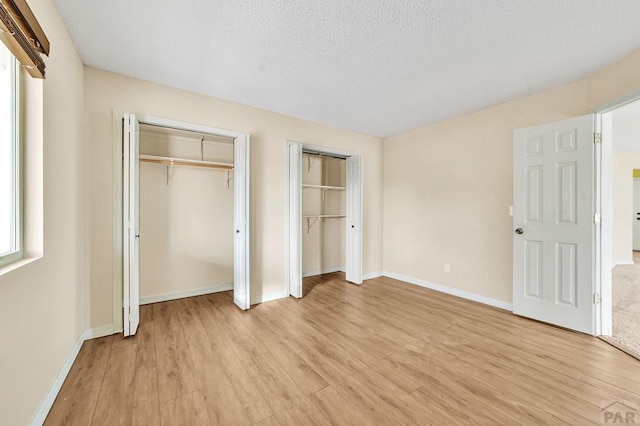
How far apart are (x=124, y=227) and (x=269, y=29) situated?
2.16 meters

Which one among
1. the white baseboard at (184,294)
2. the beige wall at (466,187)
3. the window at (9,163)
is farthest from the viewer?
the white baseboard at (184,294)

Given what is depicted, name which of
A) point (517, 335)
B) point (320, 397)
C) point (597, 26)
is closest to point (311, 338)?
point (320, 397)

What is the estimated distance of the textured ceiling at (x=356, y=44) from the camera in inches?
66.5

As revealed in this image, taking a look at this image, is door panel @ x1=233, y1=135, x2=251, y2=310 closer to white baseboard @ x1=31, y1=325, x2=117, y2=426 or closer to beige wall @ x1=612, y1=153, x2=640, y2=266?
white baseboard @ x1=31, y1=325, x2=117, y2=426

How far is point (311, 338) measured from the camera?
2400mm

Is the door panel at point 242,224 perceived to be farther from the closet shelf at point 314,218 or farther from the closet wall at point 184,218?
the closet shelf at point 314,218

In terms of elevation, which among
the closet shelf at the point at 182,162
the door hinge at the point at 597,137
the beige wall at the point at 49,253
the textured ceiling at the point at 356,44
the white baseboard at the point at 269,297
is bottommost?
the white baseboard at the point at 269,297

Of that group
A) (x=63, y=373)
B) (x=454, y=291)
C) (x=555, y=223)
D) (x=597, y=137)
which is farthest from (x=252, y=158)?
(x=597, y=137)

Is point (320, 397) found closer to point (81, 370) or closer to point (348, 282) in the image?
point (81, 370)

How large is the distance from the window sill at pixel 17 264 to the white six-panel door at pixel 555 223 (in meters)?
4.10

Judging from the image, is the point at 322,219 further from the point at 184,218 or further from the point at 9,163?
the point at 9,163

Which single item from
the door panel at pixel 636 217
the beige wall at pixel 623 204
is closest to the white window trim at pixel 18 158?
the beige wall at pixel 623 204

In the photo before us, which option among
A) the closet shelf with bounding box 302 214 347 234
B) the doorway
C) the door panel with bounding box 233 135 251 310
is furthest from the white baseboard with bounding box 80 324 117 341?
the doorway

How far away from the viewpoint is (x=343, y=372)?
1886 mm
